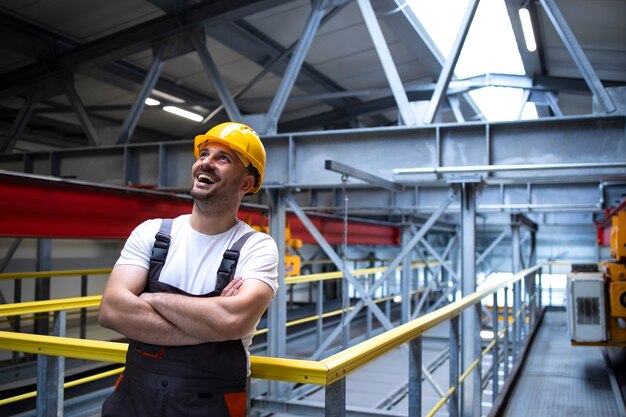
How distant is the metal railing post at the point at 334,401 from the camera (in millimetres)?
1922

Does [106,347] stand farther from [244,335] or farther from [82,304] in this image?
[82,304]

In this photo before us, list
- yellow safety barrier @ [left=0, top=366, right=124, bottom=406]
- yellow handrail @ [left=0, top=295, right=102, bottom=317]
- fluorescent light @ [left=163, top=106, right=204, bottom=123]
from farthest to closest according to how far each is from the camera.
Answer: fluorescent light @ [left=163, top=106, right=204, bottom=123], yellow handrail @ [left=0, top=295, right=102, bottom=317], yellow safety barrier @ [left=0, top=366, right=124, bottom=406]

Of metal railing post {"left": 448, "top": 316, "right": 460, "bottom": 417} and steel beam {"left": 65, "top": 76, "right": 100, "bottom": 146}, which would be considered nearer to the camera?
metal railing post {"left": 448, "top": 316, "right": 460, "bottom": 417}

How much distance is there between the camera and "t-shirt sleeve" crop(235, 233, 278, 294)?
6.89ft

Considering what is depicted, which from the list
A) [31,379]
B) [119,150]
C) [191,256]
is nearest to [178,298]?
[191,256]

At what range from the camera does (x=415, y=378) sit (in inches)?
113

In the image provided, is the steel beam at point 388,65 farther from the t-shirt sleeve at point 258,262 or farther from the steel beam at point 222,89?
the t-shirt sleeve at point 258,262

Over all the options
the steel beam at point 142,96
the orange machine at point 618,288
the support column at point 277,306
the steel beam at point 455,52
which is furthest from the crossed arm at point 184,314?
the steel beam at point 142,96

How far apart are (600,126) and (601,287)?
220 cm

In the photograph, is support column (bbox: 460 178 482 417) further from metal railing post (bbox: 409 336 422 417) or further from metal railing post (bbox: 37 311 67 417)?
metal railing post (bbox: 37 311 67 417)

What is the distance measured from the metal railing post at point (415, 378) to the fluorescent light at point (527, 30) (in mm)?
6800

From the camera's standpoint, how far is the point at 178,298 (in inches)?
77.6

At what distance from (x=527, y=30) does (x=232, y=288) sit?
850cm

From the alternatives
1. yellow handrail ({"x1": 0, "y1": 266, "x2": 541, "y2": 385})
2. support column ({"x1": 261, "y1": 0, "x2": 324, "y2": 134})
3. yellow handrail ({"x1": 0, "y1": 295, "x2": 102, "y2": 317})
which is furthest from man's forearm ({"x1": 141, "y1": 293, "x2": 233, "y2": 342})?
support column ({"x1": 261, "y1": 0, "x2": 324, "y2": 134})
